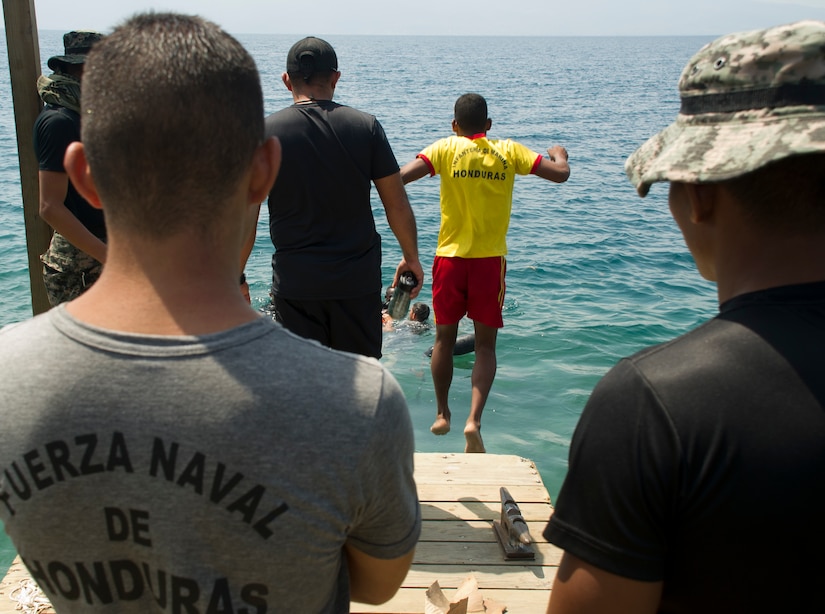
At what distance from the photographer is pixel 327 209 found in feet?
13.7

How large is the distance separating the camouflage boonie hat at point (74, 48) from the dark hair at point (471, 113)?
2422 mm

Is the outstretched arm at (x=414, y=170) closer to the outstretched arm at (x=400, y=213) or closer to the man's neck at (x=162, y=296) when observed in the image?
the outstretched arm at (x=400, y=213)

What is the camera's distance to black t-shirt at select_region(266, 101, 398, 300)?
4.09m

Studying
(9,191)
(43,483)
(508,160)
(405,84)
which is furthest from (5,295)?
(405,84)

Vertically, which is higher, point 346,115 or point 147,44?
point 147,44

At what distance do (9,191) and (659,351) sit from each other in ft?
72.3

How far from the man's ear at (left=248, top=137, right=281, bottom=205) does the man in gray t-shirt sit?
29 mm

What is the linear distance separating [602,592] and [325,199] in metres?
3.02

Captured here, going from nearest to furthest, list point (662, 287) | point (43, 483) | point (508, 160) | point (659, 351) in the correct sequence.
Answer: point (43, 483), point (659, 351), point (508, 160), point (662, 287)

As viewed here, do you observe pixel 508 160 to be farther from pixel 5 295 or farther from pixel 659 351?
pixel 5 295

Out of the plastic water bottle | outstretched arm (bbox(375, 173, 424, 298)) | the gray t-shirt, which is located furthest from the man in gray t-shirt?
the plastic water bottle

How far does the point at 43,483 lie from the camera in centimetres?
133

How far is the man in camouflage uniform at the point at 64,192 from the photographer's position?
13.2 feet

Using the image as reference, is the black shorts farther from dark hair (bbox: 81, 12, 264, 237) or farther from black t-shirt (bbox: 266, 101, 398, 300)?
Answer: dark hair (bbox: 81, 12, 264, 237)
